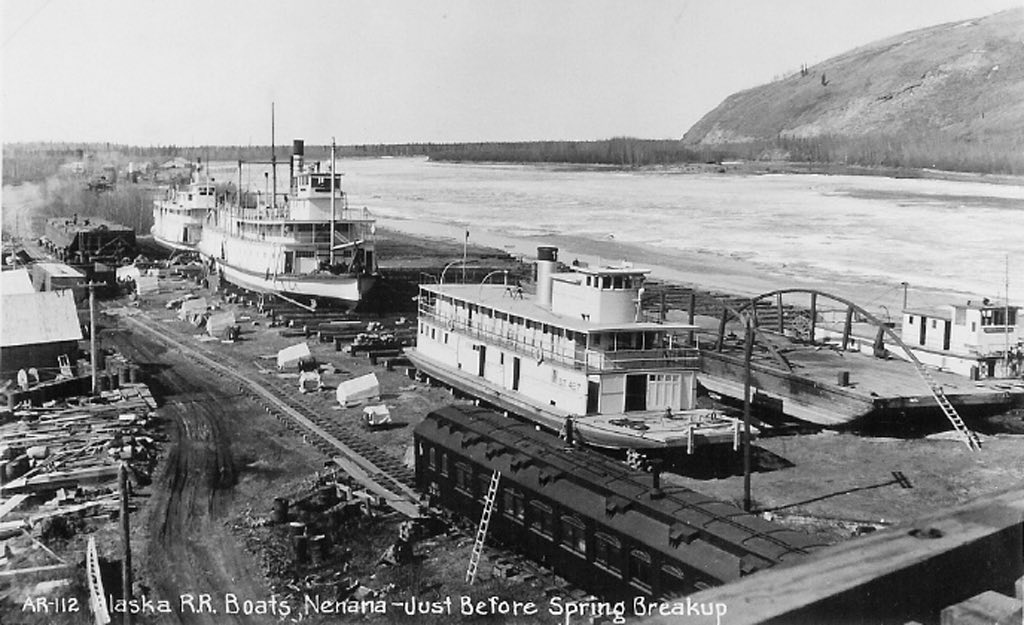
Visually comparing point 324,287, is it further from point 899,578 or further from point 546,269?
point 899,578

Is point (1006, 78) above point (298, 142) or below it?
above

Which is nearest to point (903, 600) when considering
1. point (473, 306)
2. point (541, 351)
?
point (541, 351)

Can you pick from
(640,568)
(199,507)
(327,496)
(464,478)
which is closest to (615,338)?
(464,478)

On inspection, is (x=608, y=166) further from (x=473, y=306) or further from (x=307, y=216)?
(x=473, y=306)

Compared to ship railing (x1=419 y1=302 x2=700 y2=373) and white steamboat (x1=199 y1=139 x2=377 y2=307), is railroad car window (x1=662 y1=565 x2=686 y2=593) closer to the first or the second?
ship railing (x1=419 y1=302 x2=700 y2=373)

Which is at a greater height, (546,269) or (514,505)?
(546,269)

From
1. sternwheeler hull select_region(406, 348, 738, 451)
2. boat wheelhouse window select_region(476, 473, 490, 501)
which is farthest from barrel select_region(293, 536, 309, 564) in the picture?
sternwheeler hull select_region(406, 348, 738, 451)

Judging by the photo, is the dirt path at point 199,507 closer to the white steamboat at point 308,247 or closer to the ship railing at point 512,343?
the ship railing at point 512,343
